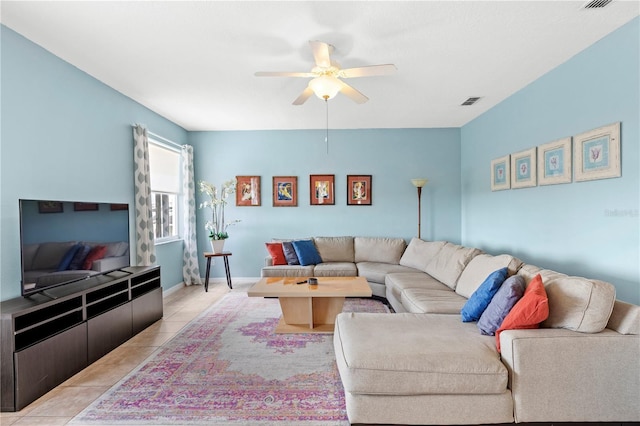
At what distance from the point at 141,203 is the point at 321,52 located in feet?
9.79

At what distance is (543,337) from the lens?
1.77 meters

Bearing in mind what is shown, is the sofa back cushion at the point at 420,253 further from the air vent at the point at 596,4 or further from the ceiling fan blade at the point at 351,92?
the air vent at the point at 596,4

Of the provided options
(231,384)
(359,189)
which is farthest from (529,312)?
(359,189)

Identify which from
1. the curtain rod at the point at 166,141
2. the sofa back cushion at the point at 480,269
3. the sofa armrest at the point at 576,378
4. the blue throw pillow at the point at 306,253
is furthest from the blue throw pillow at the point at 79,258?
the sofa back cushion at the point at 480,269

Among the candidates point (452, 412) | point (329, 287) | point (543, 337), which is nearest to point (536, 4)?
point (543, 337)

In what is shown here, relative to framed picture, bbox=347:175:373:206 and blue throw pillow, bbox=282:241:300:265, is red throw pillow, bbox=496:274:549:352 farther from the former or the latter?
framed picture, bbox=347:175:373:206

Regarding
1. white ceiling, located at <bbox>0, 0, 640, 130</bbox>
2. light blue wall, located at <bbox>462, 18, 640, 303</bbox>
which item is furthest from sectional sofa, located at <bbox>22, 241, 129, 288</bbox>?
light blue wall, located at <bbox>462, 18, 640, 303</bbox>

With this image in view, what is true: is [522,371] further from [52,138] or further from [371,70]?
[52,138]

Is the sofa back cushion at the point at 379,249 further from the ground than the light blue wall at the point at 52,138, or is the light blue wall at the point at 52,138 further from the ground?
the light blue wall at the point at 52,138

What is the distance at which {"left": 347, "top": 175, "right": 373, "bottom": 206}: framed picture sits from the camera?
5484 millimetres

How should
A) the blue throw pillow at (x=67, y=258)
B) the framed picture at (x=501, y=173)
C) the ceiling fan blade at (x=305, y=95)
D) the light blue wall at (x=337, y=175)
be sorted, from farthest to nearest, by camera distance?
the light blue wall at (x=337, y=175) < the framed picture at (x=501, y=173) < the ceiling fan blade at (x=305, y=95) < the blue throw pillow at (x=67, y=258)

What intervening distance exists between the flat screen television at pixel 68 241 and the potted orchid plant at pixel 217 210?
1.79 meters

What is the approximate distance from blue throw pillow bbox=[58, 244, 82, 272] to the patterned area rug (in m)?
1.03

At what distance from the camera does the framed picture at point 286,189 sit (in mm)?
5520
